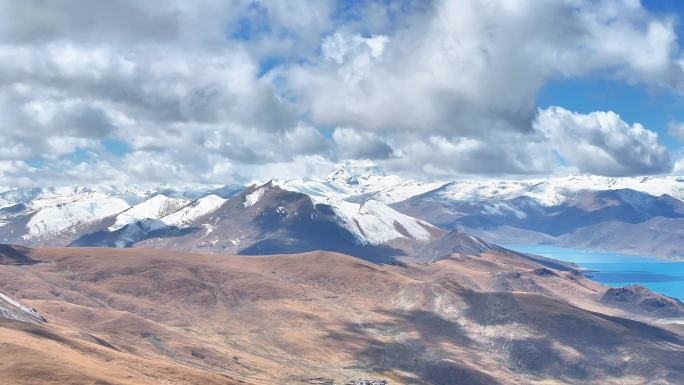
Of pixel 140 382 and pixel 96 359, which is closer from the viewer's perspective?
pixel 140 382

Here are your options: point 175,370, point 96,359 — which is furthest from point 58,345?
point 175,370

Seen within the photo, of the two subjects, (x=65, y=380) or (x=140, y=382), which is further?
(x=140, y=382)

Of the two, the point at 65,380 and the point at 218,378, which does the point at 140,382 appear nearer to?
the point at 65,380

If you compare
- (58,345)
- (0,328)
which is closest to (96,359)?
(58,345)

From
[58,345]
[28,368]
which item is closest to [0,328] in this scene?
[58,345]

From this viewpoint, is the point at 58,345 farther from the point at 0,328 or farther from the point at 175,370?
the point at 175,370

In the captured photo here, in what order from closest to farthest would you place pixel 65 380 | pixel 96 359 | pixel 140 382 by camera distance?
pixel 65 380, pixel 140 382, pixel 96 359

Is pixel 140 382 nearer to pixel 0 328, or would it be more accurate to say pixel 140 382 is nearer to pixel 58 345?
pixel 58 345

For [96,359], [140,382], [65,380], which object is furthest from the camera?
[96,359]
